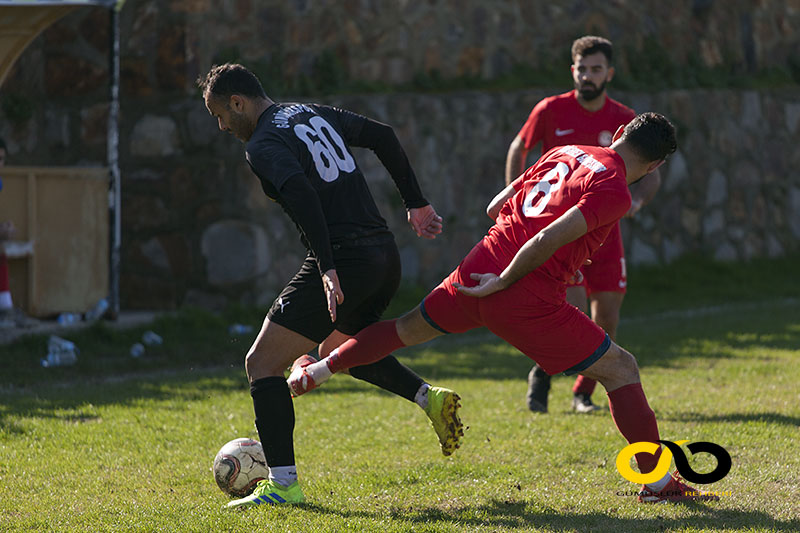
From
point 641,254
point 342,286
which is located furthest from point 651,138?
point 641,254

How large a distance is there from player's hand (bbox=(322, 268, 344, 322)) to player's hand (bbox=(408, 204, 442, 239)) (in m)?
0.85

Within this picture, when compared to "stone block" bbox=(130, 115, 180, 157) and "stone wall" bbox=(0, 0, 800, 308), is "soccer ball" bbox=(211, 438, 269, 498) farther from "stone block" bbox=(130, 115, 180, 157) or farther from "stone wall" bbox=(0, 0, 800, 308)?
"stone block" bbox=(130, 115, 180, 157)

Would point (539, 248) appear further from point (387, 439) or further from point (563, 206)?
point (387, 439)

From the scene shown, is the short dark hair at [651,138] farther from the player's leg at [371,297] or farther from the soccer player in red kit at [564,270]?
the player's leg at [371,297]

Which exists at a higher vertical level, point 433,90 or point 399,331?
point 433,90

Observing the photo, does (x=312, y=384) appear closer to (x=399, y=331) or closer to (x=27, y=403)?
(x=399, y=331)

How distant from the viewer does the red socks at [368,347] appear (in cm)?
509

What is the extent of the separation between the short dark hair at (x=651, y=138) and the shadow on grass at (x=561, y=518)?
1.54m

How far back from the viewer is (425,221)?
210 inches

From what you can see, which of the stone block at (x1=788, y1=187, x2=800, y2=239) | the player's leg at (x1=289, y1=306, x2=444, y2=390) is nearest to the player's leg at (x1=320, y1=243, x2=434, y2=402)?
the player's leg at (x1=289, y1=306, x2=444, y2=390)

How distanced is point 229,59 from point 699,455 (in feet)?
23.7

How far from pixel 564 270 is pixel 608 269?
2.29 meters

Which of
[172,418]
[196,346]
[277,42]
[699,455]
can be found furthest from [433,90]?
[699,455]

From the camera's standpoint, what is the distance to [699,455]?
5.70 m
